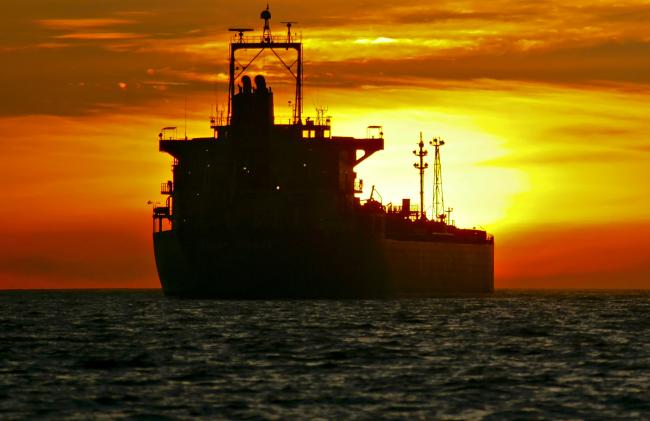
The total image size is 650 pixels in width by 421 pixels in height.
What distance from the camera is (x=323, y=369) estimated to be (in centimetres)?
4591

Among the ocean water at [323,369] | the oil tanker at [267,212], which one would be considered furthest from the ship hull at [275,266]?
the ocean water at [323,369]

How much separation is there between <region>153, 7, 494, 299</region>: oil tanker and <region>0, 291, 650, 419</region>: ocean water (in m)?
29.8

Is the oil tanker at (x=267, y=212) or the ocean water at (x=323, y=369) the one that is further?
the oil tanker at (x=267, y=212)

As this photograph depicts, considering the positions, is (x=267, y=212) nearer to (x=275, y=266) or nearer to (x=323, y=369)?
(x=275, y=266)

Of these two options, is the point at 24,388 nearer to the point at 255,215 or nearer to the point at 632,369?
the point at 632,369

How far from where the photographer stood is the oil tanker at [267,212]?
10788cm

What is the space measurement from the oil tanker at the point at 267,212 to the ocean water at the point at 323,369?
2983 cm

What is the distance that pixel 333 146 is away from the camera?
112m

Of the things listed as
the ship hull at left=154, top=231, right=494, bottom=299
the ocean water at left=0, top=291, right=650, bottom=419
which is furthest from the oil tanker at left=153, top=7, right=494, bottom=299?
the ocean water at left=0, top=291, right=650, bottom=419

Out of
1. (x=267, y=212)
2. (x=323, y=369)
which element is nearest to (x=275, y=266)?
(x=267, y=212)

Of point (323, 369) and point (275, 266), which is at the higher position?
point (275, 266)

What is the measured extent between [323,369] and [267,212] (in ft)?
213

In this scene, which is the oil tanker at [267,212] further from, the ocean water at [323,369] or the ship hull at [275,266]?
the ocean water at [323,369]

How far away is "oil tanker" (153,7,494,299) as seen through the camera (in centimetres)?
10788
